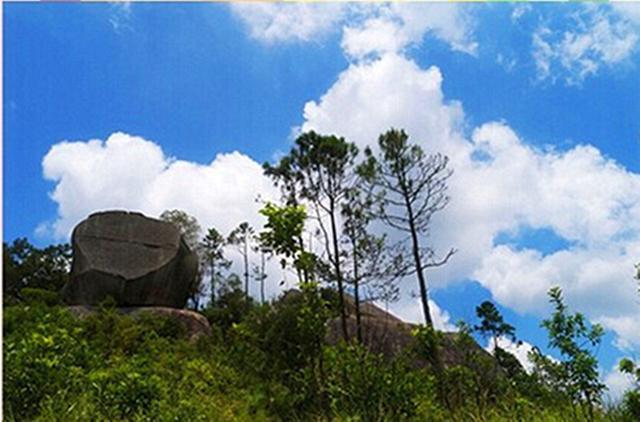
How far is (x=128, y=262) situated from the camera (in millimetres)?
9609

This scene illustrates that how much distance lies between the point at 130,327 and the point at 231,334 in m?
1.21

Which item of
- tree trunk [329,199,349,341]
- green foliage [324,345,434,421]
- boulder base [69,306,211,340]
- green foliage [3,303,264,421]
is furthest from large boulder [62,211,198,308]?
green foliage [324,345,434,421]

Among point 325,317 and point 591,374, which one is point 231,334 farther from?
point 591,374

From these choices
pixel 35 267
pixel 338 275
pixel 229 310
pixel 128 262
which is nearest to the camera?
pixel 338 275

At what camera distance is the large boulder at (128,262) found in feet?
30.7

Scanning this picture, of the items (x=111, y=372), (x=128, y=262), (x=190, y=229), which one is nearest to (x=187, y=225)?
(x=190, y=229)

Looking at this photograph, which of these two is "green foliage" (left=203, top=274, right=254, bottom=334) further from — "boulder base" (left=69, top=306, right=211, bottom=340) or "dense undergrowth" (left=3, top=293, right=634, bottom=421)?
"dense undergrowth" (left=3, top=293, right=634, bottom=421)

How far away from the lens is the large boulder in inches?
368

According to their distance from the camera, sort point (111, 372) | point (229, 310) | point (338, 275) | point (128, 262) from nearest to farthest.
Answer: point (111, 372) → point (338, 275) → point (128, 262) → point (229, 310)

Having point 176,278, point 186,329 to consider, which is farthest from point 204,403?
point 176,278

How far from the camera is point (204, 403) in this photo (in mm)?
5578

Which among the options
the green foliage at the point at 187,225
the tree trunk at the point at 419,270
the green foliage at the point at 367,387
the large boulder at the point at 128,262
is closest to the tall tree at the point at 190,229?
the green foliage at the point at 187,225

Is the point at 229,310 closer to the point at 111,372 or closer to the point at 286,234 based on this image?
→ the point at 111,372

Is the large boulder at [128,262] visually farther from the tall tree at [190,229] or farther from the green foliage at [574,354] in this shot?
the green foliage at [574,354]
